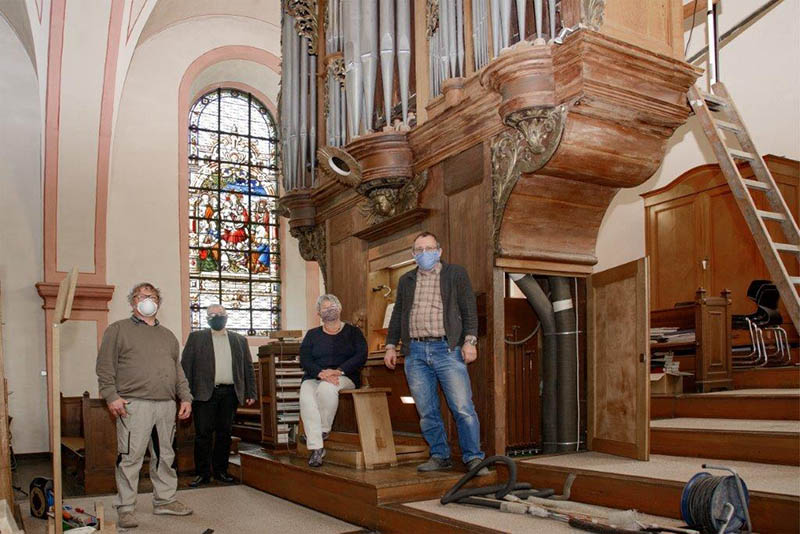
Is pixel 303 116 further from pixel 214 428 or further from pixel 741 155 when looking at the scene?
pixel 741 155

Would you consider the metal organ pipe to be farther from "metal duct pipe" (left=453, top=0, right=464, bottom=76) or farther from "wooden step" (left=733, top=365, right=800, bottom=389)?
"wooden step" (left=733, top=365, right=800, bottom=389)

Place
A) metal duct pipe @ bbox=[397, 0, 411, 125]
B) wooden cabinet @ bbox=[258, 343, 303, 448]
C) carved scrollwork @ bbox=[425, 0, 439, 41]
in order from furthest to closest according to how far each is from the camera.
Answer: wooden cabinet @ bbox=[258, 343, 303, 448] → metal duct pipe @ bbox=[397, 0, 411, 125] → carved scrollwork @ bbox=[425, 0, 439, 41]

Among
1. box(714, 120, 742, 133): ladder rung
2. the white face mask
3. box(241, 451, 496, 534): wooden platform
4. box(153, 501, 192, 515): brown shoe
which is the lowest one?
box(153, 501, 192, 515): brown shoe

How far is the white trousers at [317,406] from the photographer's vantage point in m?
5.61

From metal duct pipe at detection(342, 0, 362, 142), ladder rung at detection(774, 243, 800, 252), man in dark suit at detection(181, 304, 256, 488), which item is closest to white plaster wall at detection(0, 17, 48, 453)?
man in dark suit at detection(181, 304, 256, 488)

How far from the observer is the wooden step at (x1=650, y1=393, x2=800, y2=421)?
508 cm

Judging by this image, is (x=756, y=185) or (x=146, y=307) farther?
(x=146, y=307)

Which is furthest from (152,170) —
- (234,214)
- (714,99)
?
(714,99)

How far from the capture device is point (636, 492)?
4125 millimetres

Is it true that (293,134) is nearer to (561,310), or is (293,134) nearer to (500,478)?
(561,310)

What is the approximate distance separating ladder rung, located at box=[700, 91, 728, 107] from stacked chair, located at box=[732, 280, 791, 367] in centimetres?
260

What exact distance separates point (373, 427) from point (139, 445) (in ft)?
4.96

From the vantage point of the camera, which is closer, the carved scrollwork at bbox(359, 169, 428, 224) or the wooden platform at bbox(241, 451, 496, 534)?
the wooden platform at bbox(241, 451, 496, 534)

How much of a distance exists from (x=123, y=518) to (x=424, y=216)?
9.74ft
